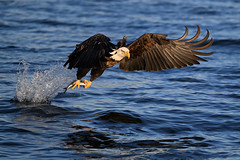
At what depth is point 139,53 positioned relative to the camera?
5.89 m

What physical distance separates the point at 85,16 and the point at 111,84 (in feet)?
20.0

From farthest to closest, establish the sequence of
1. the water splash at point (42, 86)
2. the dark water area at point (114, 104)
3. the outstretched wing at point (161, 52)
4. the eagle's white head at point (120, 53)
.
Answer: the water splash at point (42, 86) → the outstretched wing at point (161, 52) → the eagle's white head at point (120, 53) → the dark water area at point (114, 104)

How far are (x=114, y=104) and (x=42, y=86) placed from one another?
1.13m

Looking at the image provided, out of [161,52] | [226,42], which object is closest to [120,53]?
[161,52]

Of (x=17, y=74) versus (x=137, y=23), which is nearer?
(x=17, y=74)

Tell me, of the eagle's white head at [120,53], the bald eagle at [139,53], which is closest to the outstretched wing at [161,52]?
the bald eagle at [139,53]

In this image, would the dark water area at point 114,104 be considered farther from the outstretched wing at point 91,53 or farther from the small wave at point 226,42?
the outstretched wing at point 91,53

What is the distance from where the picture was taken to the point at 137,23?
12.6 metres

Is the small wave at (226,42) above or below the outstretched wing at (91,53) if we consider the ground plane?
below

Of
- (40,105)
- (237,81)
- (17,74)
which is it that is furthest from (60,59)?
(237,81)

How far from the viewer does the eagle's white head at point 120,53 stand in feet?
17.7

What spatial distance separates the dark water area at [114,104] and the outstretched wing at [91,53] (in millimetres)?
838

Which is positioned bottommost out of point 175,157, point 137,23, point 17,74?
point 175,157

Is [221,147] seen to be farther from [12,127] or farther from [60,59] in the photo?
[60,59]
